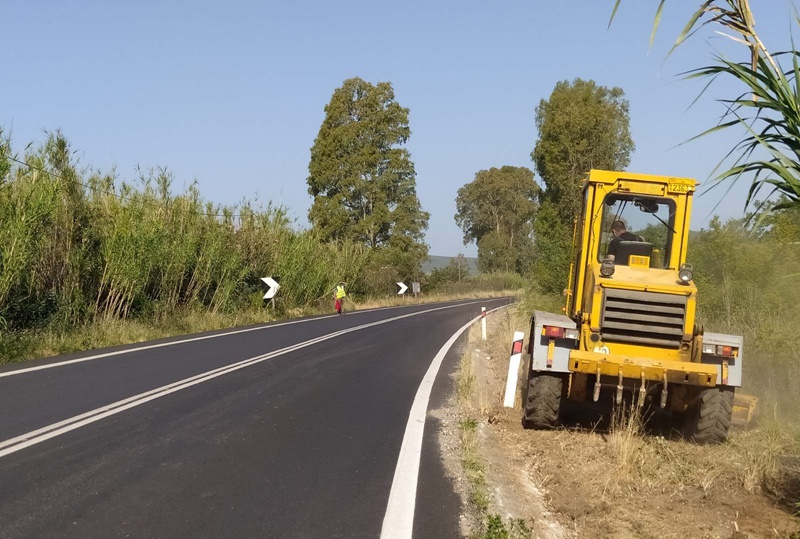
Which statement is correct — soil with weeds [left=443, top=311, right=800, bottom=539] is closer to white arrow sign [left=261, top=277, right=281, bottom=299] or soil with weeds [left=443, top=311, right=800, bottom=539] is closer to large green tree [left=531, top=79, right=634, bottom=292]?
large green tree [left=531, top=79, right=634, bottom=292]

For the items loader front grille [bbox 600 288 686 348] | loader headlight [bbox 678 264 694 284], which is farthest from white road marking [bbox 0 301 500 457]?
loader headlight [bbox 678 264 694 284]

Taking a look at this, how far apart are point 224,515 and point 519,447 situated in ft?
13.0

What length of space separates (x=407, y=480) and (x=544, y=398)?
277 cm

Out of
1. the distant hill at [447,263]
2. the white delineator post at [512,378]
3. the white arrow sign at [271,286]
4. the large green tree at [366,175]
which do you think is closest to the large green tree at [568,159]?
the white arrow sign at [271,286]

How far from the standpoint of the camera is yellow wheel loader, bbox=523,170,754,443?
8.31 metres

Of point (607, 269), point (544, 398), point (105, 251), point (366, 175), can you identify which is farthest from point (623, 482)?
point (366, 175)

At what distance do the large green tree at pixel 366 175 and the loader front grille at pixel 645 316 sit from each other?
45848 mm

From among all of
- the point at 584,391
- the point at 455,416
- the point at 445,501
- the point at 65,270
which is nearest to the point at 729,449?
the point at 584,391

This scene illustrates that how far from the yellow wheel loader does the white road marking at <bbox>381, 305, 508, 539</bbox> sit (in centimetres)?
145

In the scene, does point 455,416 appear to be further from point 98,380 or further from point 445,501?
point 98,380

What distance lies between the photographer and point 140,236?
20891 millimetres

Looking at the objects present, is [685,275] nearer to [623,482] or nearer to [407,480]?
[623,482]

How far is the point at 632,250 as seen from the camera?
30.5 feet

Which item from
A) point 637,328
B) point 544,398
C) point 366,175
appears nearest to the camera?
point 637,328
